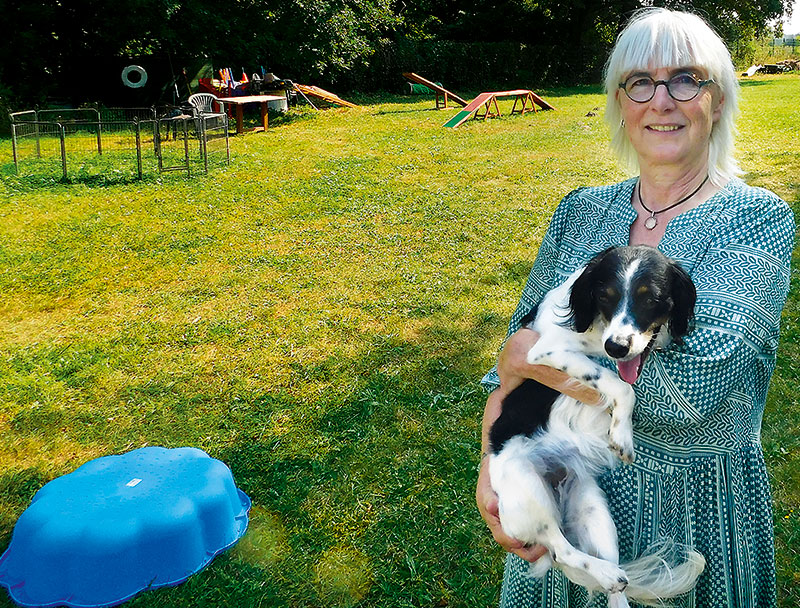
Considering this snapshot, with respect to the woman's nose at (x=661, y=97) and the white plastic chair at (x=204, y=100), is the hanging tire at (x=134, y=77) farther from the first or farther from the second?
the woman's nose at (x=661, y=97)

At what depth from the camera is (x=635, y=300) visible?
1.88 meters

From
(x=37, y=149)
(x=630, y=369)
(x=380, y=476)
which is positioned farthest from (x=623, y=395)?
(x=37, y=149)

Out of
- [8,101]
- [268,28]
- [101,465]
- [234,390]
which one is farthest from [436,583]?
[268,28]

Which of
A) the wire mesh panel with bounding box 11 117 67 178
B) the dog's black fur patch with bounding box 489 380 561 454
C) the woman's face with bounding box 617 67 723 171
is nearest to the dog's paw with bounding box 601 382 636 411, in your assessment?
the dog's black fur patch with bounding box 489 380 561 454

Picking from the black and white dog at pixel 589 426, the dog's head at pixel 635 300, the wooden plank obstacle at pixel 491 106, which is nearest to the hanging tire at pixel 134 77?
the wooden plank obstacle at pixel 491 106

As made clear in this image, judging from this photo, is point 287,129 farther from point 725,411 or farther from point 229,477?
point 725,411

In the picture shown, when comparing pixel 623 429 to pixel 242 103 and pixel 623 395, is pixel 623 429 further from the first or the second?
pixel 242 103

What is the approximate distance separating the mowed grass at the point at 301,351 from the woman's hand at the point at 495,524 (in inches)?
60.7

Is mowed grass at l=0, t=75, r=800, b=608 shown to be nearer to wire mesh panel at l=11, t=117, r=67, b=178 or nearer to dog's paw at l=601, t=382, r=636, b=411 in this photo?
wire mesh panel at l=11, t=117, r=67, b=178

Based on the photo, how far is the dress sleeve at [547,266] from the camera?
226cm

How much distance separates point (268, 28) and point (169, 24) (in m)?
3.00

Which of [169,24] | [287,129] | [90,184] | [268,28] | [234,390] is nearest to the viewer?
[234,390]

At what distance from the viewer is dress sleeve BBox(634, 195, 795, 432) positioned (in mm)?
1678

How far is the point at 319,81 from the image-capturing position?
81.1ft
